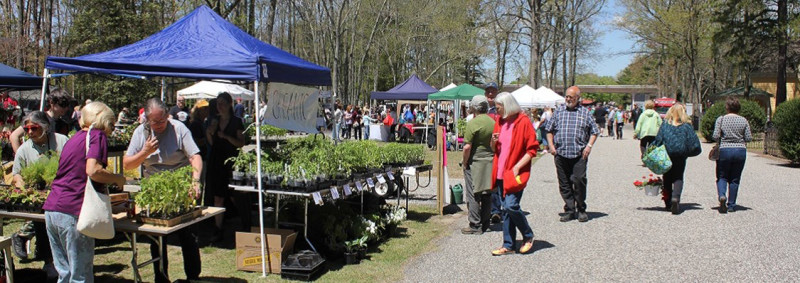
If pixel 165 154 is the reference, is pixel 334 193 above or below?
below

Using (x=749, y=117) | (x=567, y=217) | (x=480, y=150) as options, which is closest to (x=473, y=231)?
(x=480, y=150)

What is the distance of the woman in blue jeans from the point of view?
8164 millimetres

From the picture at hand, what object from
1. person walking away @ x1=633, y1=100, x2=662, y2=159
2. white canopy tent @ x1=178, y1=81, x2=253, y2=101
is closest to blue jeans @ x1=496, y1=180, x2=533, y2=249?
person walking away @ x1=633, y1=100, x2=662, y2=159

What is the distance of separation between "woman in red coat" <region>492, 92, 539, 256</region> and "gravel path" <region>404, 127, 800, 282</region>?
0.86 ft

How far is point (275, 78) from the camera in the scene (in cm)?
595

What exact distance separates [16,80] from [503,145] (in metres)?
8.20

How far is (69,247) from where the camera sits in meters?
3.95

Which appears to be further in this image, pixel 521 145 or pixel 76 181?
pixel 521 145

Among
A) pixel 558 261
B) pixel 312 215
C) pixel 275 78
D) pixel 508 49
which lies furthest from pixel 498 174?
pixel 508 49

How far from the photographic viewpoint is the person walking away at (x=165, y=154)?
484 cm

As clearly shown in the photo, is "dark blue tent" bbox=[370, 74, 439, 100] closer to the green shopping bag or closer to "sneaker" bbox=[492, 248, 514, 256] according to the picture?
the green shopping bag

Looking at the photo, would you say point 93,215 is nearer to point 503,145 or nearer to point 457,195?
point 503,145

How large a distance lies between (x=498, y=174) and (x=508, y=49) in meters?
44.2

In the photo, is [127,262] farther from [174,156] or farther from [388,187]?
[388,187]
